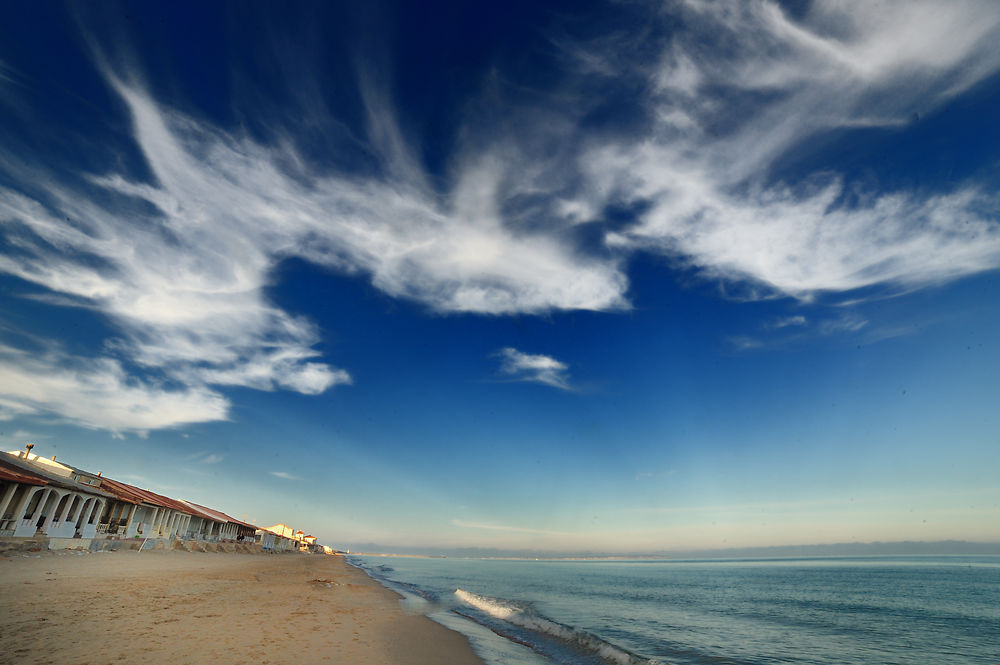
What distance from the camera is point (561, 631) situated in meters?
21.5

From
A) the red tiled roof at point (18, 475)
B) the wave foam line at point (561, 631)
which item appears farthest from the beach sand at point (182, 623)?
the wave foam line at point (561, 631)

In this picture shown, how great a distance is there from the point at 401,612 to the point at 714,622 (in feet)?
68.0

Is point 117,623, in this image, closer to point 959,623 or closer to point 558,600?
point 558,600

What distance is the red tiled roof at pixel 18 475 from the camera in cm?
2412

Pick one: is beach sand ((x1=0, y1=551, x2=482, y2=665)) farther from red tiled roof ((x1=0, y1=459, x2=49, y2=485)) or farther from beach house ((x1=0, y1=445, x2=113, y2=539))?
beach house ((x1=0, y1=445, x2=113, y2=539))

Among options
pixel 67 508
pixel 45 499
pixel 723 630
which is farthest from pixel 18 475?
pixel 723 630

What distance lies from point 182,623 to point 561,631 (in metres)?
17.1

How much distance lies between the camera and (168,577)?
21297mm

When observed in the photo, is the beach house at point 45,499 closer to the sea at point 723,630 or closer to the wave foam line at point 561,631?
the sea at point 723,630

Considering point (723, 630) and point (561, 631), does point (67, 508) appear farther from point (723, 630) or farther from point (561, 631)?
point (723, 630)

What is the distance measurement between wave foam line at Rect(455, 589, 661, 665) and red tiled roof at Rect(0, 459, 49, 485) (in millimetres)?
29900

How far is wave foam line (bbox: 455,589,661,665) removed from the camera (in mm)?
16719

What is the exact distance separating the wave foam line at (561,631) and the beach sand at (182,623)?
588 centimetres

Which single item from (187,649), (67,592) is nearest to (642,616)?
(187,649)
